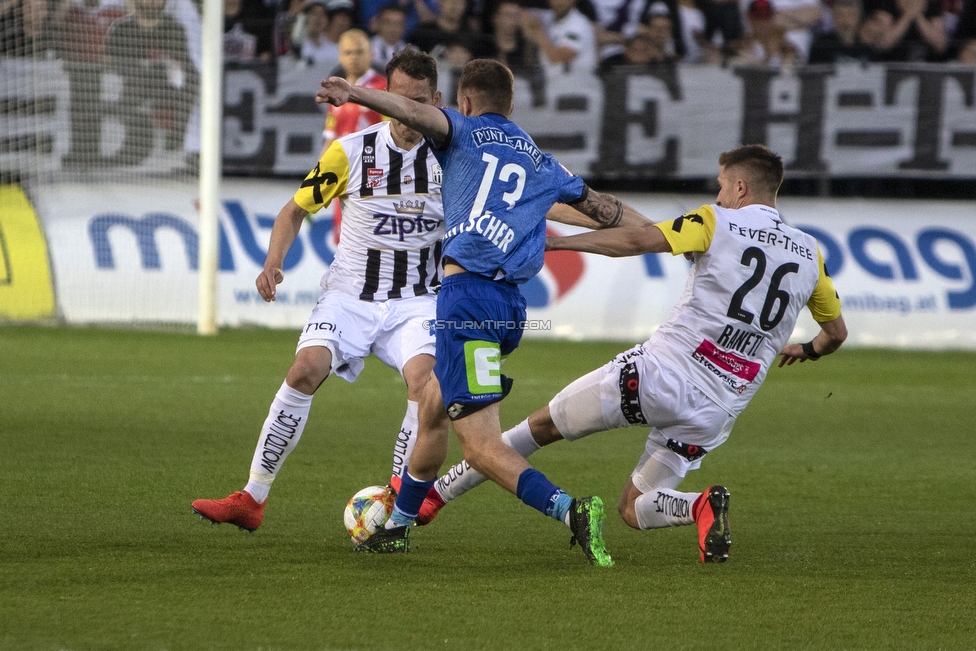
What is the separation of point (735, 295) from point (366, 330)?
163cm

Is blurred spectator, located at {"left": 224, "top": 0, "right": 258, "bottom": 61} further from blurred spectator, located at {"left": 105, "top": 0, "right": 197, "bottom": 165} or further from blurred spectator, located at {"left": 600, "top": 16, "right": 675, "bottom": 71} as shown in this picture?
blurred spectator, located at {"left": 600, "top": 16, "right": 675, "bottom": 71}

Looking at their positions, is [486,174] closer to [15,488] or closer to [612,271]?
[15,488]

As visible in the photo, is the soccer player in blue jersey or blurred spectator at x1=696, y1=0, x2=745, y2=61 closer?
the soccer player in blue jersey

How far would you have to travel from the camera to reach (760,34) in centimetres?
1416

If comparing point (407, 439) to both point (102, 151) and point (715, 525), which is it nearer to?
point (715, 525)

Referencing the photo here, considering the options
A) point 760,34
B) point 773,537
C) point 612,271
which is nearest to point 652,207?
point 612,271

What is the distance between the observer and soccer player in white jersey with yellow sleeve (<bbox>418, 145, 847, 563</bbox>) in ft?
16.3

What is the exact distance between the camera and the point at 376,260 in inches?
228

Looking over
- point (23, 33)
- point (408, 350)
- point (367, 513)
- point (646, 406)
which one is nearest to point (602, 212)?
point (646, 406)

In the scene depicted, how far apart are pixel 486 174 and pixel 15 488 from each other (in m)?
2.74

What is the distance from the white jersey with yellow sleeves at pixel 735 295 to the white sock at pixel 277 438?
1498 mm

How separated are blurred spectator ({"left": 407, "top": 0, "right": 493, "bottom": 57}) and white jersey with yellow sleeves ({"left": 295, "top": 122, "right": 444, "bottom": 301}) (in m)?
7.68

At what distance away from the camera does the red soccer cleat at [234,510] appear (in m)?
5.07

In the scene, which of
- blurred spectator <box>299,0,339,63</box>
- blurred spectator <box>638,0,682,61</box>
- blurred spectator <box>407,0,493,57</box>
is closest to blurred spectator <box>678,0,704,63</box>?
blurred spectator <box>638,0,682,61</box>
